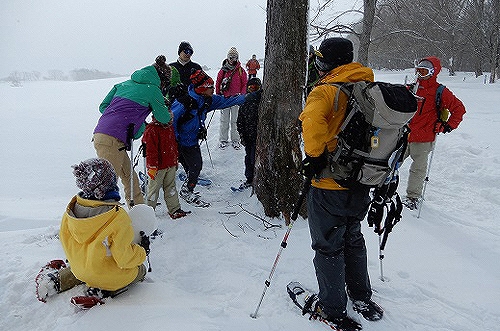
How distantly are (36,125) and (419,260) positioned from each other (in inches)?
544

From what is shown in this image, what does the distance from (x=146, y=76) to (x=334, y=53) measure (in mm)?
2775

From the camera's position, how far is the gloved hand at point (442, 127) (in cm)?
543

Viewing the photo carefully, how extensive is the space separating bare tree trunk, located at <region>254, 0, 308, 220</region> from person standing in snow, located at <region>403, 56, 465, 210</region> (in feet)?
6.71

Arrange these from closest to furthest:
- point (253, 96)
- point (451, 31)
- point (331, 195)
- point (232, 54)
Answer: point (331, 195) < point (253, 96) < point (232, 54) < point (451, 31)

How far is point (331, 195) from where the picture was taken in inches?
108

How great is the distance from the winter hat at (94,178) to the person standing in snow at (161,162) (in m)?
1.95

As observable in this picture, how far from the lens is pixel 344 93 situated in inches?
104

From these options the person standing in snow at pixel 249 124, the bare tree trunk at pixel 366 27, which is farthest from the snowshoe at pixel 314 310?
the bare tree trunk at pixel 366 27

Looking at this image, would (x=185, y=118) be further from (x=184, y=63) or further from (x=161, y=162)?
(x=184, y=63)

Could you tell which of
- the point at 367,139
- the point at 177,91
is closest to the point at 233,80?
the point at 177,91

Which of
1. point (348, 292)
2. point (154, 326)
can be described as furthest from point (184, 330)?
point (348, 292)

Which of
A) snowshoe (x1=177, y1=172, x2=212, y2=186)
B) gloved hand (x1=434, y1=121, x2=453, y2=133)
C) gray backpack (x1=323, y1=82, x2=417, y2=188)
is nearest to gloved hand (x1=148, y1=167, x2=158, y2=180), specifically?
snowshoe (x1=177, y1=172, x2=212, y2=186)

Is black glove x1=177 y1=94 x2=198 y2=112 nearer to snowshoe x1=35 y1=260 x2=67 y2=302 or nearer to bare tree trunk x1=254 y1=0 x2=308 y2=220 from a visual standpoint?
bare tree trunk x1=254 y1=0 x2=308 y2=220

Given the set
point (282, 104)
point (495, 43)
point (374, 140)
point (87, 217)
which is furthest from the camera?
point (495, 43)
